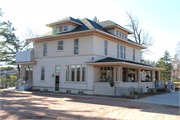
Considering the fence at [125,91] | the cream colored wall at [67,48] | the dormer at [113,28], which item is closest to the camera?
the fence at [125,91]

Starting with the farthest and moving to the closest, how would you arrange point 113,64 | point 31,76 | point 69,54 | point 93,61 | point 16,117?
point 31,76 → point 69,54 → point 93,61 → point 113,64 → point 16,117

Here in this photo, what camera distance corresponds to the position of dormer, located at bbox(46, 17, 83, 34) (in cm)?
2177

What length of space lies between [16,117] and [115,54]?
16.2m

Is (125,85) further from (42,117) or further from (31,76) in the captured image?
(31,76)

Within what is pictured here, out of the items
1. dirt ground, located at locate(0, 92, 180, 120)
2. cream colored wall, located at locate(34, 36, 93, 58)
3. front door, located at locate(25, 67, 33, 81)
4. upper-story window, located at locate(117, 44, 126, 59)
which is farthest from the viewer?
front door, located at locate(25, 67, 33, 81)

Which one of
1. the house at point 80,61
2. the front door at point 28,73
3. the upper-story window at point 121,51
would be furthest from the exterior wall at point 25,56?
the upper-story window at point 121,51

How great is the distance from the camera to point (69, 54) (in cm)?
2078

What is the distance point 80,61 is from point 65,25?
217 inches

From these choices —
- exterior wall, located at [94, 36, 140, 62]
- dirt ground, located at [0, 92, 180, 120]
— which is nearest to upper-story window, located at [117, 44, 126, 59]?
exterior wall, located at [94, 36, 140, 62]

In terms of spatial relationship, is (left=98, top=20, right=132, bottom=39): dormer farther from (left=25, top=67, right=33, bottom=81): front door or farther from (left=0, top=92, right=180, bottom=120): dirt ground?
(left=0, top=92, right=180, bottom=120): dirt ground

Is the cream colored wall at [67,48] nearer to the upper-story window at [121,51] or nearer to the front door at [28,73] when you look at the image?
the front door at [28,73]

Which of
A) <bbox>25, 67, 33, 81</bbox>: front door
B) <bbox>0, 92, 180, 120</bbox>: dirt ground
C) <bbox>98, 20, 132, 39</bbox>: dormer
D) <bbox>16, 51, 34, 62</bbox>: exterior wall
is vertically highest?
<bbox>98, 20, 132, 39</bbox>: dormer

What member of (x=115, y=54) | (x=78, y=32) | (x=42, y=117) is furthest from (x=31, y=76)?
(x=42, y=117)

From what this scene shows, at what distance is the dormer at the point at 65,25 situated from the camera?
857 inches
